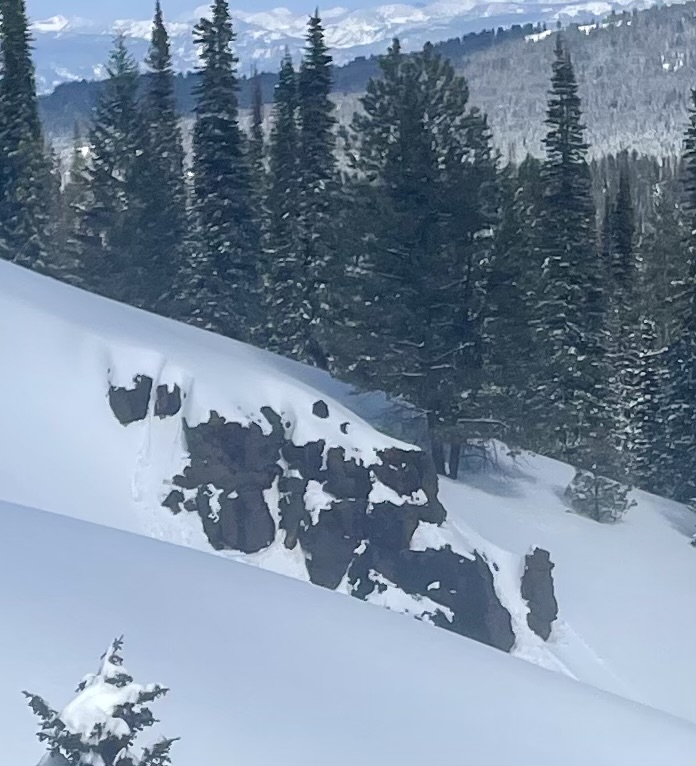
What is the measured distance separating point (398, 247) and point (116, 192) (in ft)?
52.7

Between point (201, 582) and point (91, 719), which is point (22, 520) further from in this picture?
point (91, 719)

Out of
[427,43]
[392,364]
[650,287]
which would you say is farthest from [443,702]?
[650,287]

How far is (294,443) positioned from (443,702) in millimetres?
10034

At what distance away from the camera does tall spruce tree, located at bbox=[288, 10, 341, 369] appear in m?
30.5

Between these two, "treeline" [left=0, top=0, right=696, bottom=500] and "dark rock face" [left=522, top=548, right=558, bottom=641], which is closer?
"dark rock face" [left=522, top=548, right=558, bottom=641]

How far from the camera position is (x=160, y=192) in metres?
35.2

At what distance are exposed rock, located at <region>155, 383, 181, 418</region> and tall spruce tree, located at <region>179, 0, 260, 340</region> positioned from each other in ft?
48.1

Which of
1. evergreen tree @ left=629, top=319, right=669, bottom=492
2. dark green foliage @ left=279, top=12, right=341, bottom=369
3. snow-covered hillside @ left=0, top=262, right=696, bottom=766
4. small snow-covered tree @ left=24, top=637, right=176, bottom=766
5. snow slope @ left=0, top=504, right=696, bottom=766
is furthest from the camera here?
evergreen tree @ left=629, top=319, right=669, bottom=492

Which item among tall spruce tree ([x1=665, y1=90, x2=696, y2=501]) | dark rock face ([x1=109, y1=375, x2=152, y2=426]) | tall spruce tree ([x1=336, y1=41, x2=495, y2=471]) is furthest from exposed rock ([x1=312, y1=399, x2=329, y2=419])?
tall spruce tree ([x1=665, y1=90, x2=696, y2=501])

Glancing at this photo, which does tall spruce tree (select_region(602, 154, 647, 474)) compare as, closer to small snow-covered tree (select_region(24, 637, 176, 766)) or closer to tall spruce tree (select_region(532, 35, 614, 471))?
tall spruce tree (select_region(532, 35, 614, 471))

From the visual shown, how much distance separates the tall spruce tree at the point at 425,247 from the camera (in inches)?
874

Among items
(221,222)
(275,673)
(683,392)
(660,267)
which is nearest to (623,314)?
(683,392)

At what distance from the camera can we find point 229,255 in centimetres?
3338

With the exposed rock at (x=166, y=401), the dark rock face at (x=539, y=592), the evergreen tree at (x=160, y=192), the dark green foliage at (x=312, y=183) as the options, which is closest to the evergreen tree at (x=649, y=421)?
the dark green foliage at (x=312, y=183)
